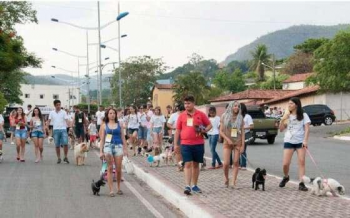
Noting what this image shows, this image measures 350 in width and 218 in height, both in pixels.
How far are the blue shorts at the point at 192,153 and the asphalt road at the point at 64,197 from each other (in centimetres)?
93

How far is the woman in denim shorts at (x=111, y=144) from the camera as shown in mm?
12039

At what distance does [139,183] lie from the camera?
1455 cm

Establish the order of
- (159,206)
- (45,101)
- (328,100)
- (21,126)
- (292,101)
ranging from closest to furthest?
(159,206)
(292,101)
(21,126)
(328,100)
(45,101)

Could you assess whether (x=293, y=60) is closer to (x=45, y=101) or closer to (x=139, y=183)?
(x=45, y=101)

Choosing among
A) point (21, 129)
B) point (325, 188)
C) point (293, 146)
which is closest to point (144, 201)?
point (293, 146)

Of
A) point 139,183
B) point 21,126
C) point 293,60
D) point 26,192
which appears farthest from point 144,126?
point 293,60

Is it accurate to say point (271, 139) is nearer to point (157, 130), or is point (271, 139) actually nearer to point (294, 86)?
point (157, 130)

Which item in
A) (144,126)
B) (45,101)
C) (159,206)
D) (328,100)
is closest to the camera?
(159,206)

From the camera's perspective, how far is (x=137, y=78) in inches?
3784

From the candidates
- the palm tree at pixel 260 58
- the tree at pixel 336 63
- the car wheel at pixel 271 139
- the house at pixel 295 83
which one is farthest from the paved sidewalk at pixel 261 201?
the palm tree at pixel 260 58

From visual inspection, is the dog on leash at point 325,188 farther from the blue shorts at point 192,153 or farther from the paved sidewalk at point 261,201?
the blue shorts at point 192,153

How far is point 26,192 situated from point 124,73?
8210 cm

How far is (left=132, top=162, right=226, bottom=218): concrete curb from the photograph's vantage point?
30.0ft

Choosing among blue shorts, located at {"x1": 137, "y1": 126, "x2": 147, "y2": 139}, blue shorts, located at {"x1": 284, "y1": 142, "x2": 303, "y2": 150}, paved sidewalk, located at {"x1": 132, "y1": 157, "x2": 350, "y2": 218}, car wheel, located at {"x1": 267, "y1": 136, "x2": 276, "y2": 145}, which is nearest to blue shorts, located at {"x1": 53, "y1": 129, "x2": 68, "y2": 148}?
blue shorts, located at {"x1": 137, "y1": 126, "x2": 147, "y2": 139}
